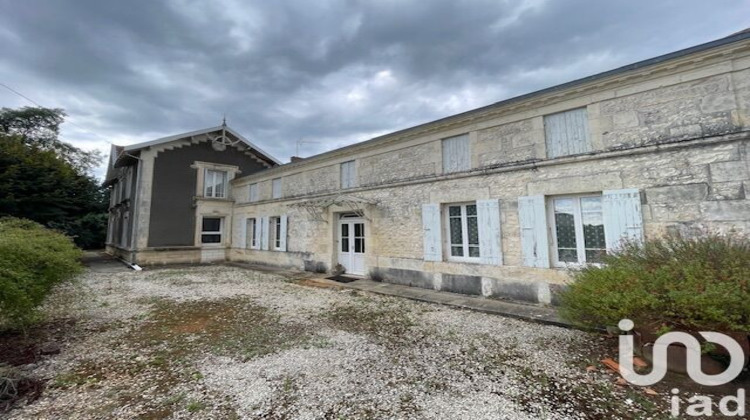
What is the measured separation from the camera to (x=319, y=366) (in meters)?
3.21

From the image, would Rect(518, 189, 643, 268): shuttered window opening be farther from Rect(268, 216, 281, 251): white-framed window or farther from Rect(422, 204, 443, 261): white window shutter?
Rect(268, 216, 281, 251): white-framed window

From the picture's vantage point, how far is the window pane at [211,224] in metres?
13.3

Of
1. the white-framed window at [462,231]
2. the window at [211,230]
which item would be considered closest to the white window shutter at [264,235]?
the window at [211,230]

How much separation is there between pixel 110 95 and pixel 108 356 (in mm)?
10218

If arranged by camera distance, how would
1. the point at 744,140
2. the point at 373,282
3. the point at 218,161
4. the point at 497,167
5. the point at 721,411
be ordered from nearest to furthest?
the point at 721,411 → the point at 744,140 → the point at 497,167 → the point at 373,282 → the point at 218,161

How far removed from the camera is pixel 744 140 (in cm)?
393

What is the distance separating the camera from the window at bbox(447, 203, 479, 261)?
6.60 meters

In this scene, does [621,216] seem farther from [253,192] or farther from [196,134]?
[196,134]

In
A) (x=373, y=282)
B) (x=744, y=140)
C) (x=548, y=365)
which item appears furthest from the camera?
(x=373, y=282)

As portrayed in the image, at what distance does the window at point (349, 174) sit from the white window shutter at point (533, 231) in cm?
488

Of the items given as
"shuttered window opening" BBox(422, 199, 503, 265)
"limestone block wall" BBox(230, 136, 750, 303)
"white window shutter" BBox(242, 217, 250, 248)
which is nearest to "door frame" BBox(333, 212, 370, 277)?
"limestone block wall" BBox(230, 136, 750, 303)

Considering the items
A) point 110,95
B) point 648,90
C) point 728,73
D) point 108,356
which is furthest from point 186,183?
point 728,73

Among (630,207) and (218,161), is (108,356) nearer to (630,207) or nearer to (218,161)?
(630,207)

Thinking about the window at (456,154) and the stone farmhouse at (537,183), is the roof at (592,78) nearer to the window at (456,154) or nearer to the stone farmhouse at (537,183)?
A: the stone farmhouse at (537,183)
